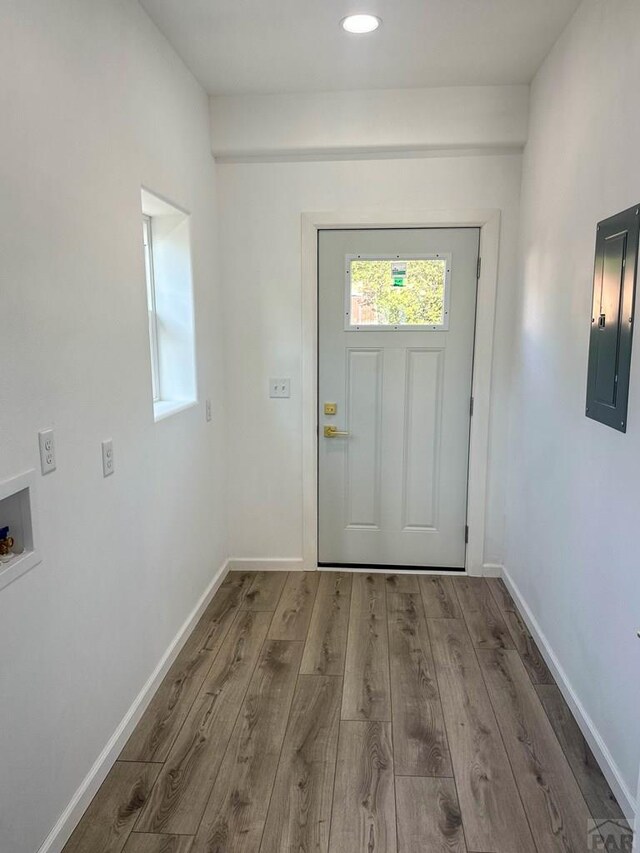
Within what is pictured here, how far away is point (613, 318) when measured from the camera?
1.88 metres

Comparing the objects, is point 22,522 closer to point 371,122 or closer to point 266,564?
point 266,564

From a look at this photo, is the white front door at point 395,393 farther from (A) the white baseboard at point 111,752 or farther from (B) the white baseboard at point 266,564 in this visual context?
(A) the white baseboard at point 111,752

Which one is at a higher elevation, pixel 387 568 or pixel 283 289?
pixel 283 289

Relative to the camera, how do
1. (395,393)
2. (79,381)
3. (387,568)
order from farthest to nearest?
(387,568), (395,393), (79,381)

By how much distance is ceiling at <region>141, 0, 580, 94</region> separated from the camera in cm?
221

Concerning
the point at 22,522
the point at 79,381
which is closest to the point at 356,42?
the point at 79,381

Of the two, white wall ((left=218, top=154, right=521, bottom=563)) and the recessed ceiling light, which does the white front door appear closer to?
white wall ((left=218, top=154, right=521, bottom=563))

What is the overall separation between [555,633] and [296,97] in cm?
289

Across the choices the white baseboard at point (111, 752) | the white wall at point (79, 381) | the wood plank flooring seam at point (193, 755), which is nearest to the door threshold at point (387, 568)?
the wood plank flooring seam at point (193, 755)

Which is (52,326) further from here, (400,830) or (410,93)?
(410,93)

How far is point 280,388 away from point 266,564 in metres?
1.09

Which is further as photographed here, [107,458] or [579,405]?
[579,405]

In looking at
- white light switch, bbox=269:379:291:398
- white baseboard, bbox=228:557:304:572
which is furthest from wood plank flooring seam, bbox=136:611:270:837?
white light switch, bbox=269:379:291:398

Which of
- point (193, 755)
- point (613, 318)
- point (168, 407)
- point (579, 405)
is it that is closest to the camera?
point (613, 318)
